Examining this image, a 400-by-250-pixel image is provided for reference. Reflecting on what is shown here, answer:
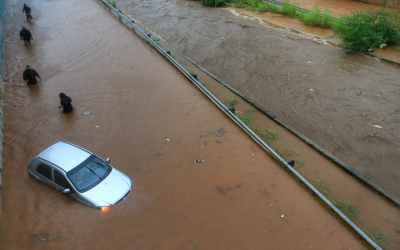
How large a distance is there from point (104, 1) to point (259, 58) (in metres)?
13.4

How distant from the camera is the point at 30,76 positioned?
17.4m

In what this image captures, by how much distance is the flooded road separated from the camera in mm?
9961

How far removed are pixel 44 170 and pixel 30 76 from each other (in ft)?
24.6

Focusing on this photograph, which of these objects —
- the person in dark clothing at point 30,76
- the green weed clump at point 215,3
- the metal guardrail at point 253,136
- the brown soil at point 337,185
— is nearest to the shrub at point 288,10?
the green weed clump at point 215,3

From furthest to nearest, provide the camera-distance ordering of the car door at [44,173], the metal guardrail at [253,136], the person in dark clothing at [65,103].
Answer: the person in dark clothing at [65,103], the car door at [44,173], the metal guardrail at [253,136]

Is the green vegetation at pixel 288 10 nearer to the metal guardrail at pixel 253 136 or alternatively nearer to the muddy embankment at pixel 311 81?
the muddy embankment at pixel 311 81

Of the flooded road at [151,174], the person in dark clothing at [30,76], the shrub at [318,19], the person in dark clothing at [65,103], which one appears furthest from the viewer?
the shrub at [318,19]

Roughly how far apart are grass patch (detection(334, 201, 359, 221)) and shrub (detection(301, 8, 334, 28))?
12.7 metres

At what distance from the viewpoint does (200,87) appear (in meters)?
16.1

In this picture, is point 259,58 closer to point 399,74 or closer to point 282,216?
point 399,74

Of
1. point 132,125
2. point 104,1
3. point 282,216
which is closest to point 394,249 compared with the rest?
point 282,216

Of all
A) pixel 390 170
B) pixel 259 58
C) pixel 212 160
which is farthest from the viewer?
pixel 259 58

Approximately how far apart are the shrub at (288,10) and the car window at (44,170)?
16386mm

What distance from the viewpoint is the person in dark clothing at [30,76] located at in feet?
56.5
